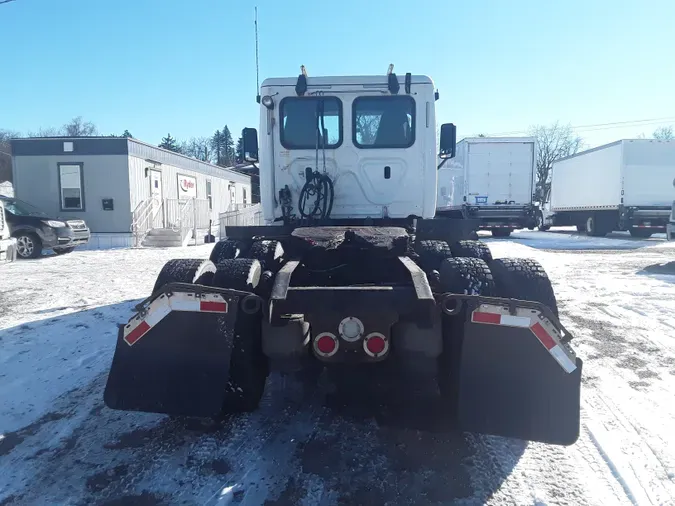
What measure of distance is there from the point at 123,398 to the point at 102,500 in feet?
1.88

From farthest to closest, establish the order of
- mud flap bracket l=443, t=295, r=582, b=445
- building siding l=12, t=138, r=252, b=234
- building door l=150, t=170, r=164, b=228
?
building door l=150, t=170, r=164, b=228 → building siding l=12, t=138, r=252, b=234 → mud flap bracket l=443, t=295, r=582, b=445

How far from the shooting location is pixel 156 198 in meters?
20.3

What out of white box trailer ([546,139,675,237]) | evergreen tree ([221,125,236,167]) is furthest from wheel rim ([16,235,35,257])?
evergreen tree ([221,125,236,167])

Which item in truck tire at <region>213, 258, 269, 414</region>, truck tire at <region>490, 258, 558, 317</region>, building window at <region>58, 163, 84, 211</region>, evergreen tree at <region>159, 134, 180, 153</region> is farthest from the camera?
evergreen tree at <region>159, 134, 180, 153</region>

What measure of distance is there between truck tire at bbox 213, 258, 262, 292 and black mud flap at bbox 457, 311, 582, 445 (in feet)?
4.93

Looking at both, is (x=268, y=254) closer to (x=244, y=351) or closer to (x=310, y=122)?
(x=244, y=351)

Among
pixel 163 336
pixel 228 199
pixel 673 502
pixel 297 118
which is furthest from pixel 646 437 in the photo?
pixel 228 199

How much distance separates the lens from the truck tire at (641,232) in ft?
68.7

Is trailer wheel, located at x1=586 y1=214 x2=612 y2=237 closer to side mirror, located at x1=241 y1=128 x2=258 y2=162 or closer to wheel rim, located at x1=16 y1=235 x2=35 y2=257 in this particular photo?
side mirror, located at x1=241 y1=128 x2=258 y2=162

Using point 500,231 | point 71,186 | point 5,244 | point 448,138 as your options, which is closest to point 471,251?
point 448,138

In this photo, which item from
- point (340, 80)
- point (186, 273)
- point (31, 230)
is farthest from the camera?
point (31, 230)

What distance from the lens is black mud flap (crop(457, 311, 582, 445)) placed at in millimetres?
2719

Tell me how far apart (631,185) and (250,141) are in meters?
20.3

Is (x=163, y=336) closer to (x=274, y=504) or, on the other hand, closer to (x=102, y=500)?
(x=102, y=500)
